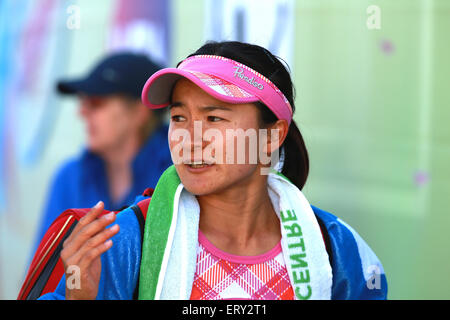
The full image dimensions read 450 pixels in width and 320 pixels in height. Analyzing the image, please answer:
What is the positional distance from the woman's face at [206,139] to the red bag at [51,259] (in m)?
0.17

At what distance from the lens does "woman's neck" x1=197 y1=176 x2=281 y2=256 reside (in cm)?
199

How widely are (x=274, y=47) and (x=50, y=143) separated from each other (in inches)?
67.0

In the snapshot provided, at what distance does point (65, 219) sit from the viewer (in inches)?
75.8

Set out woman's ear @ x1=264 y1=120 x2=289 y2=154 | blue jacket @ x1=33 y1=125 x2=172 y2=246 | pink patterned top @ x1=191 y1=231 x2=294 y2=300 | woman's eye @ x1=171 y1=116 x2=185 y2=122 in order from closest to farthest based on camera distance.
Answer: pink patterned top @ x1=191 y1=231 x2=294 y2=300
woman's eye @ x1=171 y1=116 x2=185 y2=122
woman's ear @ x1=264 y1=120 x2=289 y2=154
blue jacket @ x1=33 y1=125 x2=172 y2=246

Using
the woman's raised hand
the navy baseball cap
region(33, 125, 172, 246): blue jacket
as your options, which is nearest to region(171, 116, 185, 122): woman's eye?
the woman's raised hand

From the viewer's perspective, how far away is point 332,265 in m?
2.01

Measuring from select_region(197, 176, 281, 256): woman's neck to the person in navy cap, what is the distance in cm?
195

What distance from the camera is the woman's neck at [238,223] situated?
199cm

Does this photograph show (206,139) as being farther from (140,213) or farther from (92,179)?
(92,179)

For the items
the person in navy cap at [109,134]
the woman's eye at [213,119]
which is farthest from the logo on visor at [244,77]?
the person in navy cap at [109,134]

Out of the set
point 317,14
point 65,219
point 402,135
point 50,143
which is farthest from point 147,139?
point 65,219

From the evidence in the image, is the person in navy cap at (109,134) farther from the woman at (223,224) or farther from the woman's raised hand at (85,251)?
the woman's raised hand at (85,251)

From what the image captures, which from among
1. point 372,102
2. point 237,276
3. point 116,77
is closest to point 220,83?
point 237,276

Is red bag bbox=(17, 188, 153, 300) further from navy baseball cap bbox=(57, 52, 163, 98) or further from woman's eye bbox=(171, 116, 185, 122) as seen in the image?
navy baseball cap bbox=(57, 52, 163, 98)
